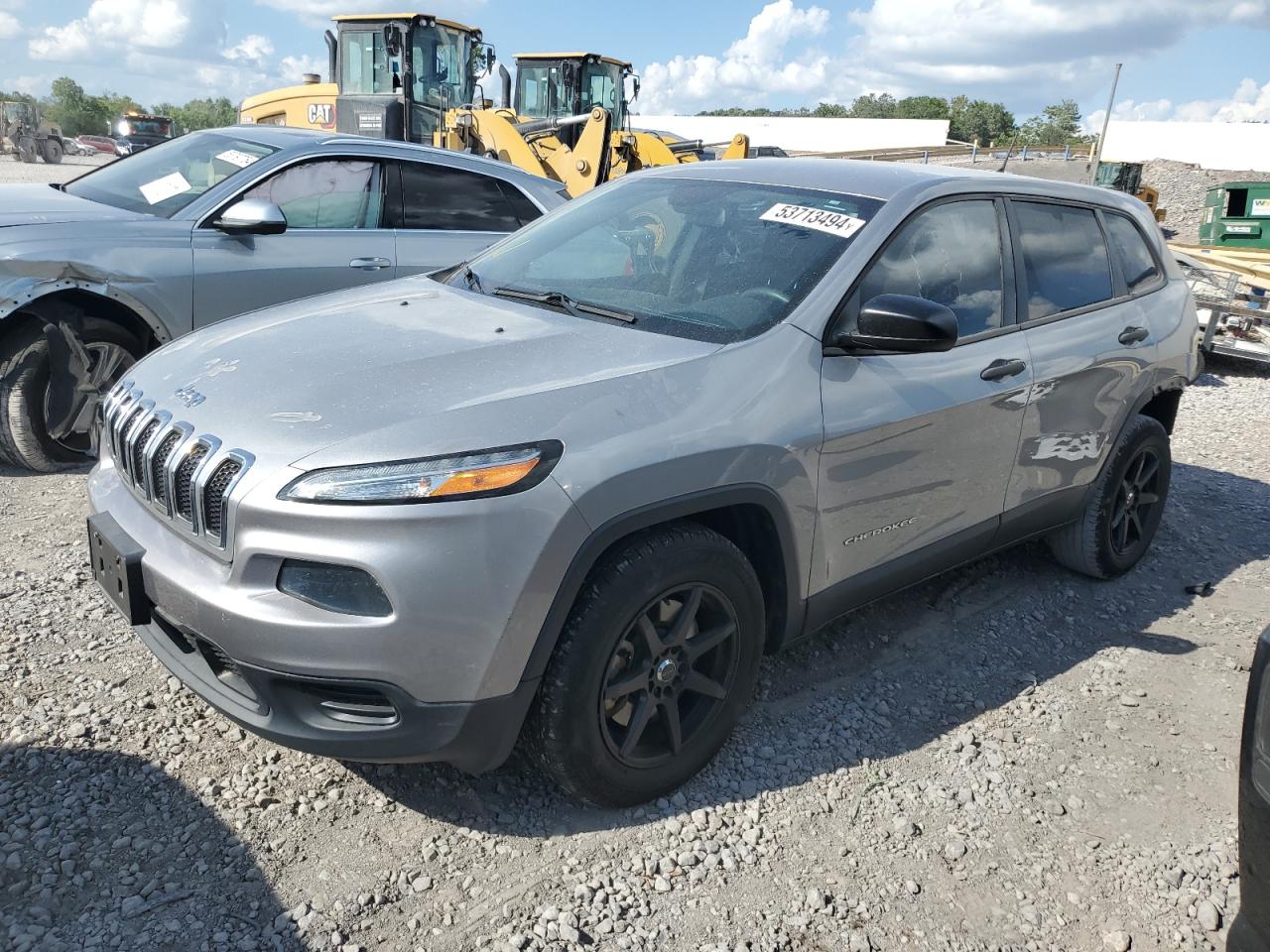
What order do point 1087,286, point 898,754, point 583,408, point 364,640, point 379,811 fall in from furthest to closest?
1. point 1087,286
2. point 898,754
3. point 379,811
4. point 583,408
5. point 364,640

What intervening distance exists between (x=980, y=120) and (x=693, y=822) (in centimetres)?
9105

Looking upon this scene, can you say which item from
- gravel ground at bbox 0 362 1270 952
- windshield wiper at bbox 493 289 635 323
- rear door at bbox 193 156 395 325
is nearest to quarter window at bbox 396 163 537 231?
rear door at bbox 193 156 395 325

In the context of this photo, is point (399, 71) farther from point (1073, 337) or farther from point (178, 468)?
point (178, 468)

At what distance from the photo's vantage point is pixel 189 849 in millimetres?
2533

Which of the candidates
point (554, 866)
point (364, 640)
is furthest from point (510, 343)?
point (554, 866)

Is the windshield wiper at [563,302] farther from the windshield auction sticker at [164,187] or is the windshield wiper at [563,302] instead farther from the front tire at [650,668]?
the windshield auction sticker at [164,187]

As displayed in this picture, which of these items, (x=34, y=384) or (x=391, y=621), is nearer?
(x=391, y=621)

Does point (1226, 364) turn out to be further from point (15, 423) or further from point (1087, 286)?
point (15, 423)

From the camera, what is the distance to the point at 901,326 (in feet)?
9.50

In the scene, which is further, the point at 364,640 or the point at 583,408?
the point at 583,408

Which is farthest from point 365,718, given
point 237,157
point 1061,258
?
point 237,157

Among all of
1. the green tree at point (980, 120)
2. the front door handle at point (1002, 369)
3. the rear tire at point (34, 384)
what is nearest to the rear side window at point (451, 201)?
the rear tire at point (34, 384)

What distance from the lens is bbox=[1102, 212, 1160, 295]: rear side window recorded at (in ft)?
14.5

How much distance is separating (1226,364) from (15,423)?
10876 mm
